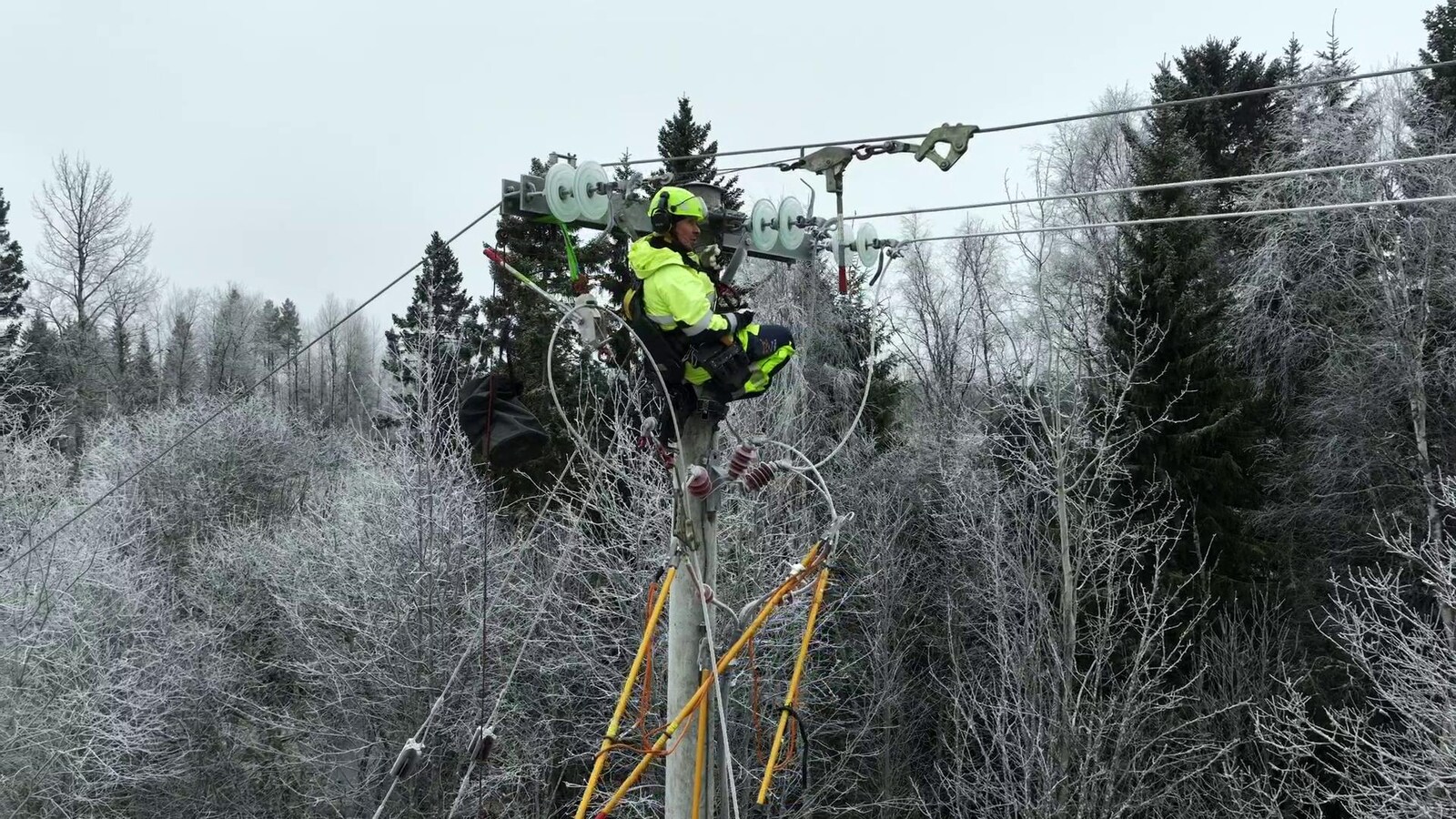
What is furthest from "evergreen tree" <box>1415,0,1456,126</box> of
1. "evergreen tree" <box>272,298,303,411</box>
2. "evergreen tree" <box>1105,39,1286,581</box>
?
"evergreen tree" <box>272,298,303,411</box>

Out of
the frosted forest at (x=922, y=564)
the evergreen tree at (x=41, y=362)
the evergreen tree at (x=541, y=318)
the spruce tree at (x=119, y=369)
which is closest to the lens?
the frosted forest at (x=922, y=564)

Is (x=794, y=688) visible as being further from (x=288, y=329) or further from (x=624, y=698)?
(x=288, y=329)

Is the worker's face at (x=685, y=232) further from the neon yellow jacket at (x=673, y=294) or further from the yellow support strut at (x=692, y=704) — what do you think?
the yellow support strut at (x=692, y=704)

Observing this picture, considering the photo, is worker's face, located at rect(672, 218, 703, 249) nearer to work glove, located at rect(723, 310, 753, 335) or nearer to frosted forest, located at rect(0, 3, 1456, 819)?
work glove, located at rect(723, 310, 753, 335)

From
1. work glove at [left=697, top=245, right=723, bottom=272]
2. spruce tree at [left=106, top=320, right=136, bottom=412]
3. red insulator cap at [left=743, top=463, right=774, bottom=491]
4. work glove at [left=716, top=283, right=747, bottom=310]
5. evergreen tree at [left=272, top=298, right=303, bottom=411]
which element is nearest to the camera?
red insulator cap at [left=743, top=463, right=774, bottom=491]

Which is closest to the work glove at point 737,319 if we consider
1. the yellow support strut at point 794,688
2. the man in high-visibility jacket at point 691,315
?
the man in high-visibility jacket at point 691,315

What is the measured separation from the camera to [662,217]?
18.3 ft

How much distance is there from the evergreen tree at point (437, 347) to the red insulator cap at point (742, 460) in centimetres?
813

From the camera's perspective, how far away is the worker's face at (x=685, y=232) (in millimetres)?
5633

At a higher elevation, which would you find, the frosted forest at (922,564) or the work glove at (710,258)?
the work glove at (710,258)

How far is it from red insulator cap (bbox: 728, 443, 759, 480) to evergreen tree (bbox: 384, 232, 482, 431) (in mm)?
8135

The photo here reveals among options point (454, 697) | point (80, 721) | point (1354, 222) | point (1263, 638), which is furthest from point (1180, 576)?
point (80, 721)

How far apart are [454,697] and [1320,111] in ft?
71.3

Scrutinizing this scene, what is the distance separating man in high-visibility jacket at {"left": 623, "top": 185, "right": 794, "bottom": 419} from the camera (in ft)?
18.0
